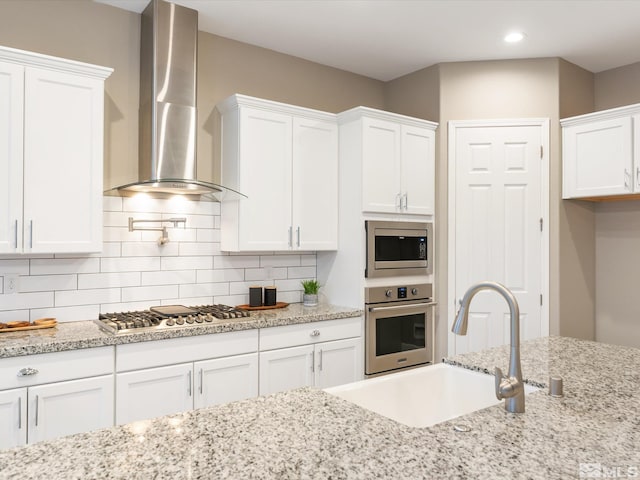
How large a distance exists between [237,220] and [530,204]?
2.30 meters

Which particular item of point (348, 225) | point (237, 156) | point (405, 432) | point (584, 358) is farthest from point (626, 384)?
point (237, 156)

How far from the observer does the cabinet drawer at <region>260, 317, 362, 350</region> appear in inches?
117

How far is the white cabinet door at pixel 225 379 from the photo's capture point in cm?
268

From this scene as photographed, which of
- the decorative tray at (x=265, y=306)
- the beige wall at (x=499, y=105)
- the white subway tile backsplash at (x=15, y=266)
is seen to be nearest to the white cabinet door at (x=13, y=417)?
the white subway tile backsplash at (x=15, y=266)

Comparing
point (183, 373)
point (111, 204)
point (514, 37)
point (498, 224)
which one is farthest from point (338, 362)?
point (514, 37)

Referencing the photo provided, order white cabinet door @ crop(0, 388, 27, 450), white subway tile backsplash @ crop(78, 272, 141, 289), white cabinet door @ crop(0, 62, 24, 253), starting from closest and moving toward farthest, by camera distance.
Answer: white cabinet door @ crop(0, 388, 27, 450) → white cabinet door @ crop(0, 62, 24, 253) → white subway tile backsplash @ crop(78, 272, 141, 289)

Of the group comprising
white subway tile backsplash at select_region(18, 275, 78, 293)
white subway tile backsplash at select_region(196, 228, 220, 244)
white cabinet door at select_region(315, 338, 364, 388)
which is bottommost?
white cabinet door at select_region(315, 338, 364, 388)

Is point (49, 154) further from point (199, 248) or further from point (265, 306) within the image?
point (265, 306)

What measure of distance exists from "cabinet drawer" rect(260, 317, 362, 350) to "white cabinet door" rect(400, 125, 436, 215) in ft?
3.35

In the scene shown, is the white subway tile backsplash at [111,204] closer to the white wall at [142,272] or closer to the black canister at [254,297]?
the white wall at [142,272]

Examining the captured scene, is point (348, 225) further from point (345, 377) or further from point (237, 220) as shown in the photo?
point (345, 377)

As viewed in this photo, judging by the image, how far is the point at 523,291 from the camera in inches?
149

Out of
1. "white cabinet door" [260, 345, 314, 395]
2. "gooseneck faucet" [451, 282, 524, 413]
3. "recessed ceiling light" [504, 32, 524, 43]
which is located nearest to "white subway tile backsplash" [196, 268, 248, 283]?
"white cabinet door" [260, 345, 314, 395]

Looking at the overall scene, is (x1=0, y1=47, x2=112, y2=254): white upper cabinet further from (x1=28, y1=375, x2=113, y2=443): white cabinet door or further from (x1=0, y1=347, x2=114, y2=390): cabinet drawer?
(x1=28, y1=375, x2=113, y2=443): white cabinet door
